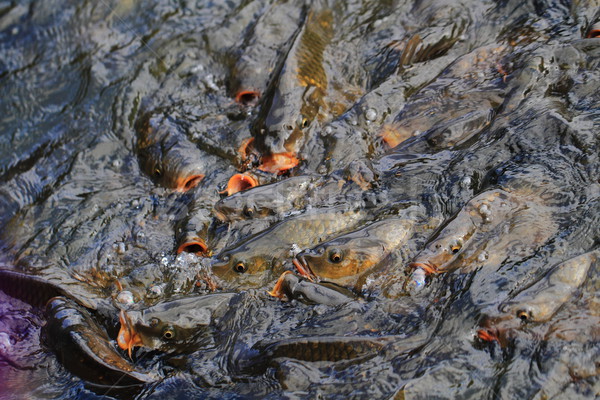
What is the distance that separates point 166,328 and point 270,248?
34.0 inches

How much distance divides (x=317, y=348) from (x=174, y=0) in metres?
4.99

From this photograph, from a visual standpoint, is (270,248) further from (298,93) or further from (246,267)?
→ (298,93)

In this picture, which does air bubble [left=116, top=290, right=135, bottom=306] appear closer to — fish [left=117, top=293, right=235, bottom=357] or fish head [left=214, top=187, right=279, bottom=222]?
fish [left=117, top=293, right=235, bottom=357]

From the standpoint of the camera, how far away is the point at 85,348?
144 inches

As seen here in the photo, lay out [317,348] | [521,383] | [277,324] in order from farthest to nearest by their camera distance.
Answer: [277,324] < [317,348] < [521,383]

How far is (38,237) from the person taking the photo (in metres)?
4.91

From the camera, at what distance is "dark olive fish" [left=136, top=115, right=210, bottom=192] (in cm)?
509

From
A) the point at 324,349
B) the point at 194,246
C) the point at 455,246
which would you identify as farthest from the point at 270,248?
the point at 455,246

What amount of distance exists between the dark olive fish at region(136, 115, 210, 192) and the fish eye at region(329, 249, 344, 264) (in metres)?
1.59

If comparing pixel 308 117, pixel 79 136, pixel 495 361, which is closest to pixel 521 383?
pixel 495 361

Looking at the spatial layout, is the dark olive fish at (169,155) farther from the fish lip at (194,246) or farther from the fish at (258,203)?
the fish lip at (194,246)

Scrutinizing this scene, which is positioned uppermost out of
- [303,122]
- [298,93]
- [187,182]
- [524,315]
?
[298,93]

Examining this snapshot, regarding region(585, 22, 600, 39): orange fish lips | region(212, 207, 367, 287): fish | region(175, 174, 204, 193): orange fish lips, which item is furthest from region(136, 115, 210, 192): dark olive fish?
region(585, 22, 600, 39): orange fish lips

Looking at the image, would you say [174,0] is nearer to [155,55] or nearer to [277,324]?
[155,55]
